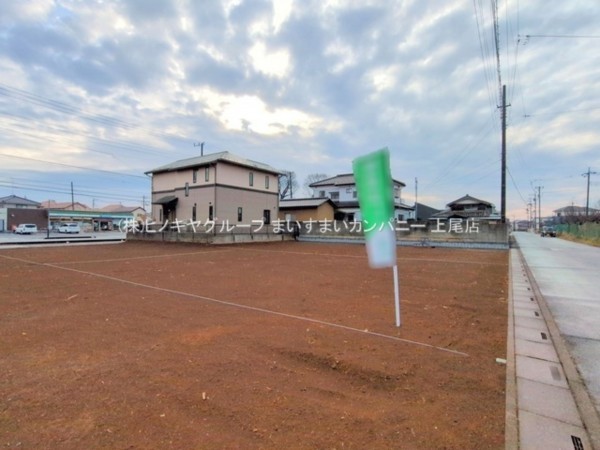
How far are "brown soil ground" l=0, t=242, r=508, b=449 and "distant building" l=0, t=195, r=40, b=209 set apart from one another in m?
62.7

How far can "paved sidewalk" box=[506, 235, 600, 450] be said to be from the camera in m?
2.13

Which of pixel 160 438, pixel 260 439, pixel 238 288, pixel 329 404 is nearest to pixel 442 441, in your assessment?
pixel 329 404

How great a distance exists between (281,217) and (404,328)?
2825 centimetres

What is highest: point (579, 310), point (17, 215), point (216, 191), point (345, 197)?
point (345, 197)

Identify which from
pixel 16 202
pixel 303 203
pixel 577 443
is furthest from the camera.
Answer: pixel 16 202

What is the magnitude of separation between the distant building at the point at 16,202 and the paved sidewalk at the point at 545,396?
69801 millimetres

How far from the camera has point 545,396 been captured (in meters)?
2.66

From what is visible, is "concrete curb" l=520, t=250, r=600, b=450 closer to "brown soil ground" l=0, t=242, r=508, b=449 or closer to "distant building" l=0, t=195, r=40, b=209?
"brown soil ground" l=0, t=242, r=508, b=449

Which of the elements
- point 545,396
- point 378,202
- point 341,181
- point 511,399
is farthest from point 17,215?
point 545,396

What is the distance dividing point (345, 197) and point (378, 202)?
1359 inches

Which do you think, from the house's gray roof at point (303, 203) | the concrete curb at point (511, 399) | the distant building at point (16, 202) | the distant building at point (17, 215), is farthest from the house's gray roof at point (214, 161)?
the distant building at point (16, 202)

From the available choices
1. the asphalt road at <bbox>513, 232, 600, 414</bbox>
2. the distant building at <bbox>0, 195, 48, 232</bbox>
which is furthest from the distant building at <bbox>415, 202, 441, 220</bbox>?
the distant building at <bbox>0, 195, 48, 232</bbox>

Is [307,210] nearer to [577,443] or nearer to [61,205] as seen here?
[577,443]

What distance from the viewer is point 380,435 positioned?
2133mm
